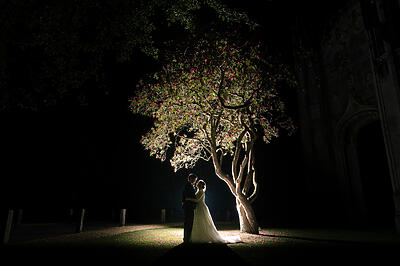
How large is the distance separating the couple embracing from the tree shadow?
1196 millimetres

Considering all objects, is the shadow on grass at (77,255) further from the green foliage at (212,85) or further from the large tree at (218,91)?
the green foliage at (212,85)

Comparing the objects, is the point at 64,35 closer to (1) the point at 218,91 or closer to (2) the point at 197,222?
(1) the point at 218,91

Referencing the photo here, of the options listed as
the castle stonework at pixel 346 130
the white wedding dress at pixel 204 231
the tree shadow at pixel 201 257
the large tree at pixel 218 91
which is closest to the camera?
the tree shadow at pixel 201 257

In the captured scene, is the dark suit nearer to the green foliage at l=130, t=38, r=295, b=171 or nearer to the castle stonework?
the green foliage at l=130, t=38, r=295, b=171

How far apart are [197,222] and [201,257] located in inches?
105

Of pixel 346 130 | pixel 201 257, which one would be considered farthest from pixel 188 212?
pixel 346 130

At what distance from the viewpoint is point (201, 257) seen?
18.8ft

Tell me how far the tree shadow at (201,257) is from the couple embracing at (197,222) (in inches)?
47.1

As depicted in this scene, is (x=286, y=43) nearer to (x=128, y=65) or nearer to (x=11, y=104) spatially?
(x=128, y=65)

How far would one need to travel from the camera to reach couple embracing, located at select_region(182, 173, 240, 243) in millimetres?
8172

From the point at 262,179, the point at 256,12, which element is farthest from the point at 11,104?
the point at 262,179

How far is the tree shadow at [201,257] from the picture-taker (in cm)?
518

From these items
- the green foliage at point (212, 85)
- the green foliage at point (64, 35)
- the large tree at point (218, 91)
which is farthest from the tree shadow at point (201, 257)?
the green foliage at point (64, 35)

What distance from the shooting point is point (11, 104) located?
10.8 metres
